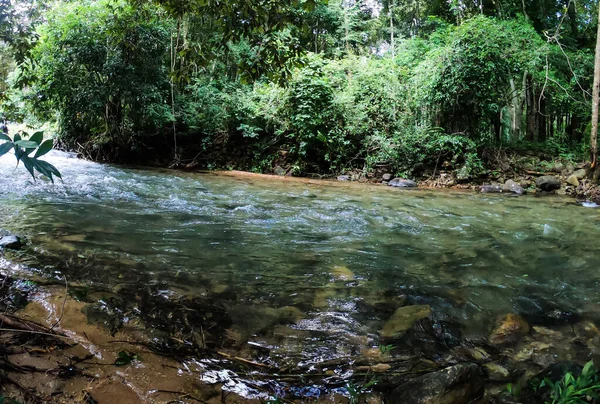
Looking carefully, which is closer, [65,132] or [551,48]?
[551,48]

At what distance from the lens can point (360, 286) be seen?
324 cm

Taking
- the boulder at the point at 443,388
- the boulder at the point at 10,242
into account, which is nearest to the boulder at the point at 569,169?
the boulder at the point at 443,388

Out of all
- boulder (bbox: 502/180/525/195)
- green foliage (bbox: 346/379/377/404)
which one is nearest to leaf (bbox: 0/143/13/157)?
green foliage (bbox: 346/379/377/404)

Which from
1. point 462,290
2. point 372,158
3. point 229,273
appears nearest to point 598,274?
point 462,290

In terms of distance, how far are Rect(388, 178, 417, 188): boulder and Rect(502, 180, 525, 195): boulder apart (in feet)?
7.18

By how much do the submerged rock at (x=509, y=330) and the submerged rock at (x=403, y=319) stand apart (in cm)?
46

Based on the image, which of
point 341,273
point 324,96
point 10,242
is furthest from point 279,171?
point 10,242

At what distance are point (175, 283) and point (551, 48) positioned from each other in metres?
11.5

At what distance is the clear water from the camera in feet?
9.07

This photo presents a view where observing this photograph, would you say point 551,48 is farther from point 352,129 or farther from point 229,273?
point 229,273

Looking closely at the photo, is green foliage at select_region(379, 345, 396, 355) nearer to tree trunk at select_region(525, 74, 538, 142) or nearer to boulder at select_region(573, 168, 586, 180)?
boulder at select_region(573, 168, 586, 180)

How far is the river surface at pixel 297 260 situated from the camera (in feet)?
8.48

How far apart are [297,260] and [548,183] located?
26.6ft

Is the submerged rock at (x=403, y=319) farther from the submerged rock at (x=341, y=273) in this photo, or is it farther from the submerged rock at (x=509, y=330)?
the submerged rock at (x=341, y=273)
